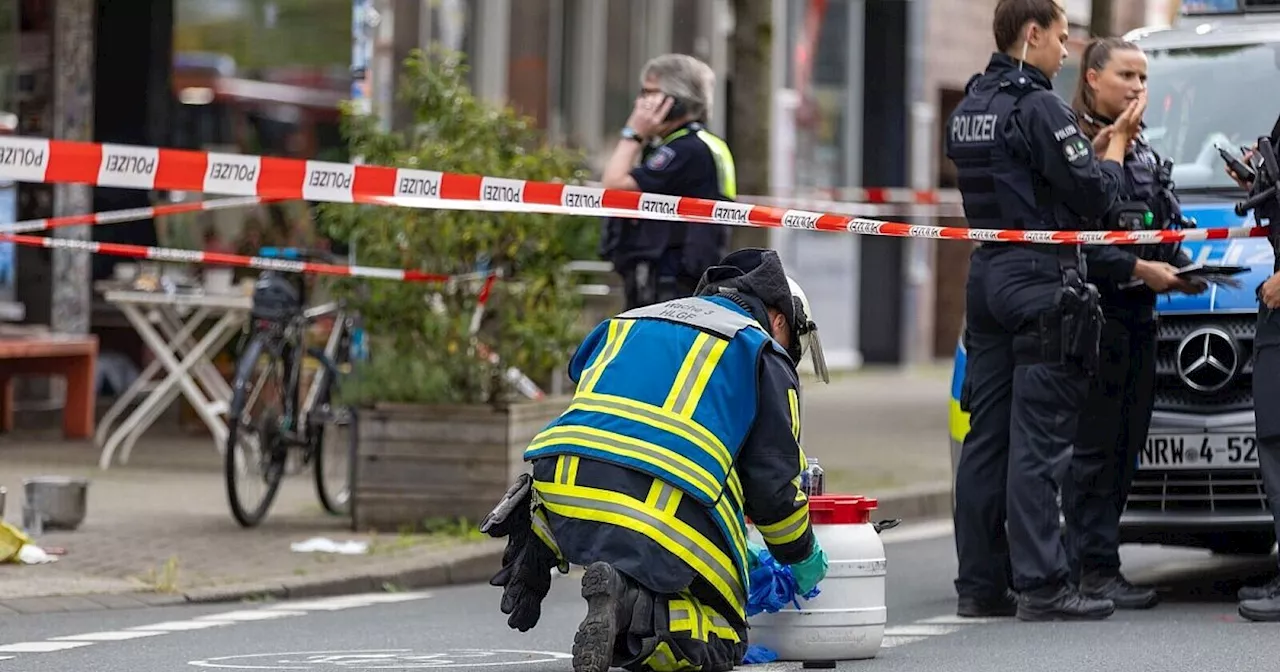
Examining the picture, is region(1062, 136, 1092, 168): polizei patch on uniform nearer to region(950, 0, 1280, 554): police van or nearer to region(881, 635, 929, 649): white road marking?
region(950, 0, 1280, 554): police van

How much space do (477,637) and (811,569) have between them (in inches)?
75.3

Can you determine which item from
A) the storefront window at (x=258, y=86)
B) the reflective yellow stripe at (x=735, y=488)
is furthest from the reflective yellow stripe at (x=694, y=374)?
the storefront window at (x=258, y=86)

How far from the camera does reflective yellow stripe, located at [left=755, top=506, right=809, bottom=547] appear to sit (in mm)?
6477

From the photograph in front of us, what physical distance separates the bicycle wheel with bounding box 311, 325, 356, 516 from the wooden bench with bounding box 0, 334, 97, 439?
345 cm

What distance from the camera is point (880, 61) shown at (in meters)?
27.8

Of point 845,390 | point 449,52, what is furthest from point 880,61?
point 449,52

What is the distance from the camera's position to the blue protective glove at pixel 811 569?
21.7 feet

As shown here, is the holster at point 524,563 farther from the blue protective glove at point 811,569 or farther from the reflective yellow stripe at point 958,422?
the reflective yellow stripe at point 958,422

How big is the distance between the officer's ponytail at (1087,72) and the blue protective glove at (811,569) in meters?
2.65

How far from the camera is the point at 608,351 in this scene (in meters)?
6.66

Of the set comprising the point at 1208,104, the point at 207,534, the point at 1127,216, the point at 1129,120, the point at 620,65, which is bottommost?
the point at 207,534

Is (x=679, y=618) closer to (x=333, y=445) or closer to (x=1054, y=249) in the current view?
(x=1054, y=249)

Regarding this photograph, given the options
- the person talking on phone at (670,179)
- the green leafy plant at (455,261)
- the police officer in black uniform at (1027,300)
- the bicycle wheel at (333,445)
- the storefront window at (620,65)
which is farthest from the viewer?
the storefront window at (620,65)

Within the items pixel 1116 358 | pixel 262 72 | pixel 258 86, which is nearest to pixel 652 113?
pixel 1116 358
